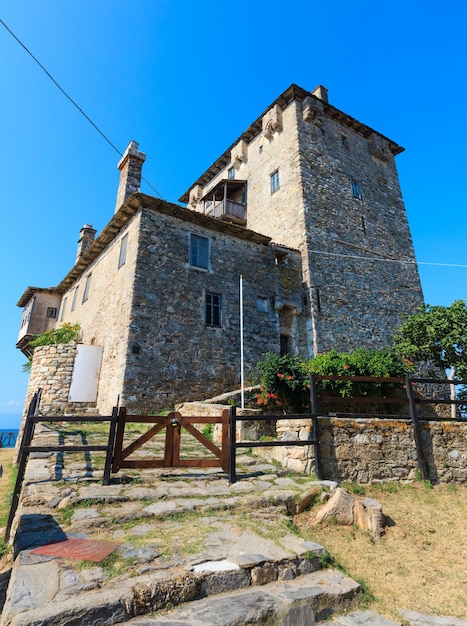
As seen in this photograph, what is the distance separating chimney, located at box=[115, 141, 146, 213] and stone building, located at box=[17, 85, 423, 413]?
0.22 feet

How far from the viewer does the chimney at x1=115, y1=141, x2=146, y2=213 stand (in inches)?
615

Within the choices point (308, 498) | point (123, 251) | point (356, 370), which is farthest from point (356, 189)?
point (308, 498)

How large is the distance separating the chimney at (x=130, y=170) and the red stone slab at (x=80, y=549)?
47.3ft

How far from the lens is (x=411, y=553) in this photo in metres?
4.35

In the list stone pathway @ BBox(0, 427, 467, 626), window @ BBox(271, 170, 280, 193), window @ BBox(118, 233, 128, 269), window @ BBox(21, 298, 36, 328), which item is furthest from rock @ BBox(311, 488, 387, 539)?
window @ BBox(21, 298, 36, 328)

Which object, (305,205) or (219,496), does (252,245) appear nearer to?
(305,205)

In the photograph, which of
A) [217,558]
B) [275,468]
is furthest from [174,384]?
[217,558]

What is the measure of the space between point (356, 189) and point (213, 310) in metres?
11.4

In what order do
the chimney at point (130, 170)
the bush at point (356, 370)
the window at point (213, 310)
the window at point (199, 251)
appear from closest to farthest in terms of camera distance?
the bush at point (356, 370) → the window at point (213, 310) → the window at point (199, 251) → the chimney at point (130, 170)

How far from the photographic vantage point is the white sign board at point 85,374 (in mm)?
12227

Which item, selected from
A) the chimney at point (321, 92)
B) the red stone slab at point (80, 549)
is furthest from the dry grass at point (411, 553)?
the chimney at point (321, 92)

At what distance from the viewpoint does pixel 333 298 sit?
15773 millimetres

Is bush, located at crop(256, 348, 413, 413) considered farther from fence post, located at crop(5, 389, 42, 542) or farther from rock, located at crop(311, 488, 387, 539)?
fence post, located at crop(5, 389, 42, 542)

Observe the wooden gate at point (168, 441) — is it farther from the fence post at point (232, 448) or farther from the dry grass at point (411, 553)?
the dry grass at point (411, 553)
